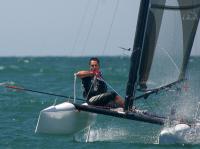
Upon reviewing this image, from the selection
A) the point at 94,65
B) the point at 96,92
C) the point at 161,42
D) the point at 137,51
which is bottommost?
the point at 96,92

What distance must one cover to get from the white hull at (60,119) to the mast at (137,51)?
34.5 inches

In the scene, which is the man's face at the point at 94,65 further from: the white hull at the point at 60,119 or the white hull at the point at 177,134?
the white hull at the point at 177,134

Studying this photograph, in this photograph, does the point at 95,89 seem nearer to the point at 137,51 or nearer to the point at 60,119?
the point at 60,119

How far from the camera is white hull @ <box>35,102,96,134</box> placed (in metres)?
13.1

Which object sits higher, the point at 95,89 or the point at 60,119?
the point at 95,89

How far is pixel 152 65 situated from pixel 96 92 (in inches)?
41.0

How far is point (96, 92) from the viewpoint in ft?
44.2

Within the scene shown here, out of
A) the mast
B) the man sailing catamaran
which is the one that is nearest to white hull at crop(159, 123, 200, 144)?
the mast

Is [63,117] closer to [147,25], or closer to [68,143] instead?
[68,143]

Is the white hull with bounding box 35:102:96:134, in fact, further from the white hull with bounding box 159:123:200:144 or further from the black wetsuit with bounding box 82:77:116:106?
the white hull with bounding box 159:123:200:144

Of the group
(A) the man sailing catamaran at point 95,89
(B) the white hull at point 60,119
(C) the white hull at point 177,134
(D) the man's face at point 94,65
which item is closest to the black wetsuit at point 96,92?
(A) the man sailing catamaran at point 95,89

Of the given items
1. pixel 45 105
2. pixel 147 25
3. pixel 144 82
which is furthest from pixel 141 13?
pixel 45 105

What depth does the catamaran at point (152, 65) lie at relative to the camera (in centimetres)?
1305

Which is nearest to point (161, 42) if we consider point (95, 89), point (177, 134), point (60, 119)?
point (95, 89)
